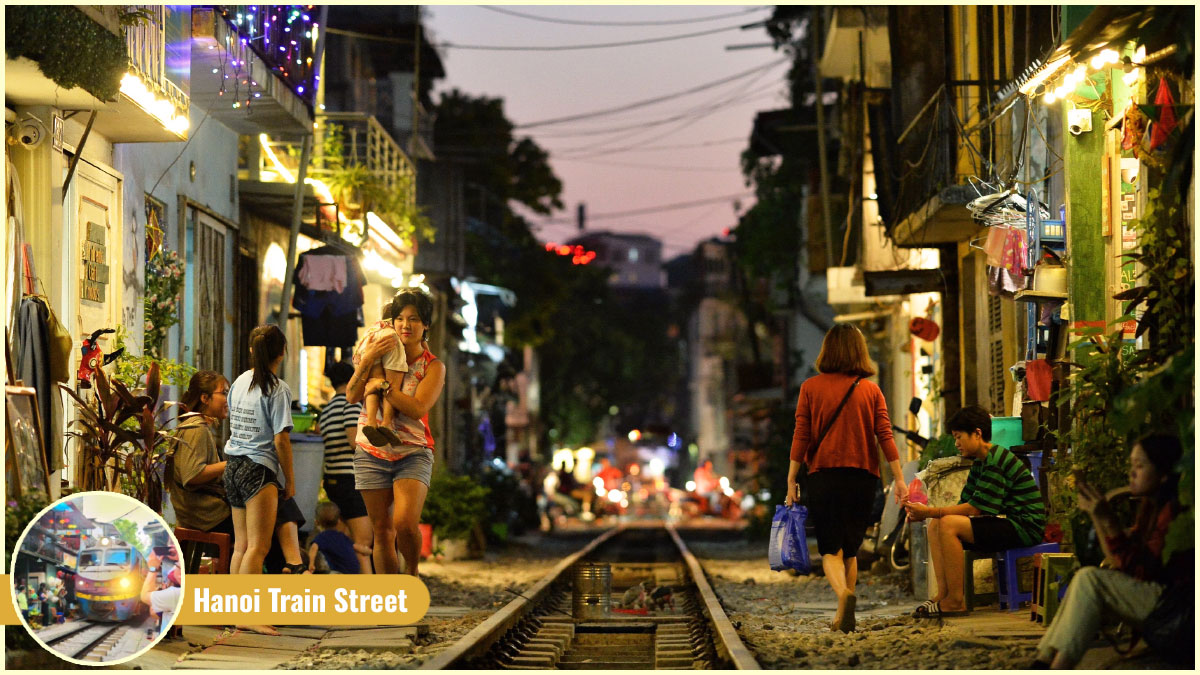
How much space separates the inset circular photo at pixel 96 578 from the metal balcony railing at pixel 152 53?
4.59m

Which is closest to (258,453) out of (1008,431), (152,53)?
(152,53)

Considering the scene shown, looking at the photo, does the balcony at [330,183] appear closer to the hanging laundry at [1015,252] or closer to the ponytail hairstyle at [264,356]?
the hanging laundry at [1015,252]

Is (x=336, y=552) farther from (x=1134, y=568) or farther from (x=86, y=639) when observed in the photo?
(x=1134, y=568)

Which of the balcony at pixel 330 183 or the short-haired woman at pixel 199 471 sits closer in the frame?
the short-haired woman at pixel 199 471

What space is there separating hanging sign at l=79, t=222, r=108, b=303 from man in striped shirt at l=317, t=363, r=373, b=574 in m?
2.02

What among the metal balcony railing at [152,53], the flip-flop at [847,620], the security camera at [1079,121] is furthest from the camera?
the metal balcony railing at [152,53]

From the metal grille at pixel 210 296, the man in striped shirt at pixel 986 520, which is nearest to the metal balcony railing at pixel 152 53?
the metal grille at pixel 210 296

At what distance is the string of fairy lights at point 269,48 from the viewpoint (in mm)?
14734

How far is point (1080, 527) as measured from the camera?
25.9ft

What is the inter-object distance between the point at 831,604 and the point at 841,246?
15382mm

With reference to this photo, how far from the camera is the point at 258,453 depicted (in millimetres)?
8891

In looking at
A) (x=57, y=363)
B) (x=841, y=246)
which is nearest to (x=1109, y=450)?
(x=57, y=363)

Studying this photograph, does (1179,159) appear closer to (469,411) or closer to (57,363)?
(57,363)

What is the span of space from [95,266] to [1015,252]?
24.5 ft
